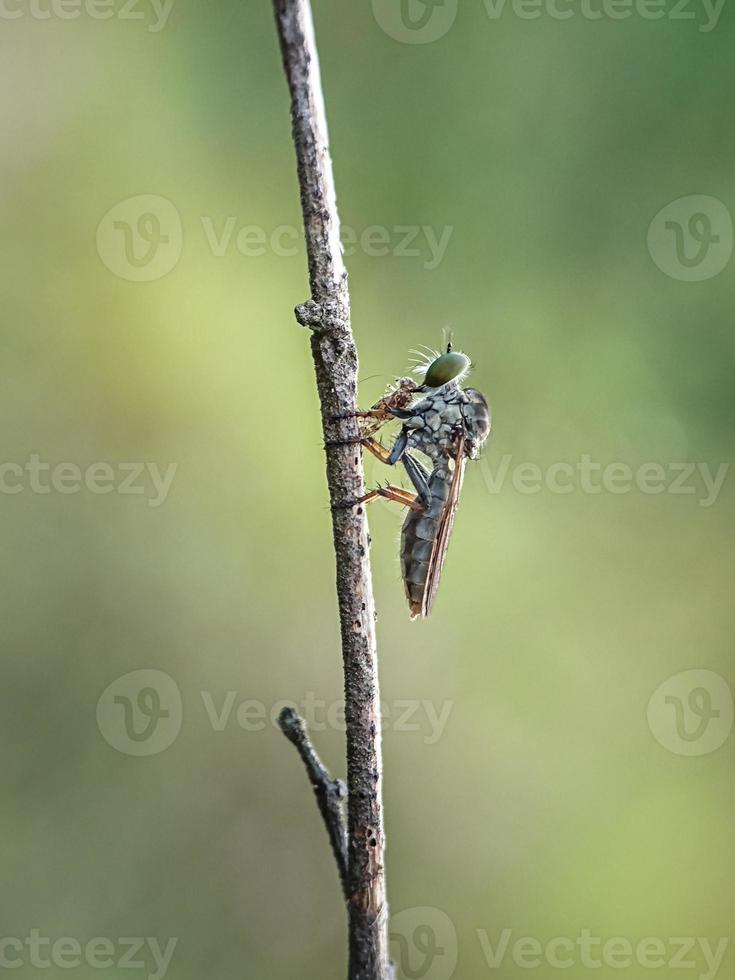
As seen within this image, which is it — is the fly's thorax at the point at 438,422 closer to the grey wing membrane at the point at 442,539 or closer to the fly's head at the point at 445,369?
the grey wing membrane at the point at 442,539

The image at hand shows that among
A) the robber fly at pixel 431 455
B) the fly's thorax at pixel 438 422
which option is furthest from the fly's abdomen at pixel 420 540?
the fly's thorax at pixel 438 422

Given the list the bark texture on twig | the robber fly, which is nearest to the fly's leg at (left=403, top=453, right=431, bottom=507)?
the robber fly

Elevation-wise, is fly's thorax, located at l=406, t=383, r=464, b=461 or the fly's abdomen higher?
fly's thorax, located at l=406, t=383, r=464, b=461

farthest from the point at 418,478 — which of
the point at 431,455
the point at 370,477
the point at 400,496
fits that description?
the point at 370,477

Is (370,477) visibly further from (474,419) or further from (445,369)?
(445,369)

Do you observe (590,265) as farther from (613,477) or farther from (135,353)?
(135,353)

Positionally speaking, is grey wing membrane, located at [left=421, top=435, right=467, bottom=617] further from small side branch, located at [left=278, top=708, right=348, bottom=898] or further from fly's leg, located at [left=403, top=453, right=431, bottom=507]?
small side branch, located at [left=278, top=708, right=348, bottom=898]

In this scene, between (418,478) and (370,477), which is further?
(370,477)

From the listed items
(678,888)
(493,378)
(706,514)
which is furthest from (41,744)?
(706,514)
